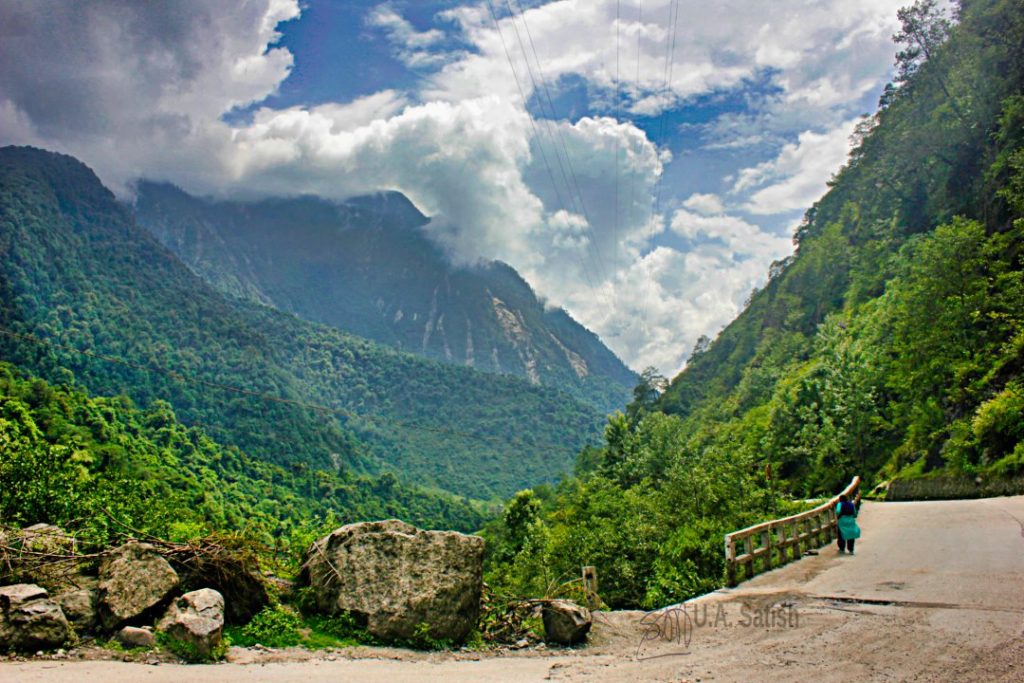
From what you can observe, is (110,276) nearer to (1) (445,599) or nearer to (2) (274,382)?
(2) (274,382)

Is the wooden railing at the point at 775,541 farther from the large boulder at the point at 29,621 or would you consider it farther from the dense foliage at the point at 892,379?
the large boulder at the point at 29,621

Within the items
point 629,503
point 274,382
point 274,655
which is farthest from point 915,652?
point 274,382

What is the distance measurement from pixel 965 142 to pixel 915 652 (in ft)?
162

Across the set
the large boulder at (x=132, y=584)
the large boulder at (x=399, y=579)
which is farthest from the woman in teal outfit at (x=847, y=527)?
the large boulder at (x=132, y=584)

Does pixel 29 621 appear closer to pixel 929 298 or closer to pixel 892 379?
pixel 929 298

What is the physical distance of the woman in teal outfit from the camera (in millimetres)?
15133

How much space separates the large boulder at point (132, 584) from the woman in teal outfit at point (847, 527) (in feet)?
47.0

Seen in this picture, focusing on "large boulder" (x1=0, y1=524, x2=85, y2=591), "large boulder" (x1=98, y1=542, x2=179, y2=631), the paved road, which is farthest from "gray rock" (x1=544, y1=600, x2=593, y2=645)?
"large boulder" (x1=0, y1=524, x2=85, y2=591)

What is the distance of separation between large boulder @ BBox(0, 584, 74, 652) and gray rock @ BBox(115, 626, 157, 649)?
0.56 meters

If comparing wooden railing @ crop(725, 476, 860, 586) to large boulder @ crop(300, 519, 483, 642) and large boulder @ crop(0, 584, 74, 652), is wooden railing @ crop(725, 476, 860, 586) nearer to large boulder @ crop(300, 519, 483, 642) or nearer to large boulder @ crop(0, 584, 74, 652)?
large boulder @ crop(300, 519, 483, 642)

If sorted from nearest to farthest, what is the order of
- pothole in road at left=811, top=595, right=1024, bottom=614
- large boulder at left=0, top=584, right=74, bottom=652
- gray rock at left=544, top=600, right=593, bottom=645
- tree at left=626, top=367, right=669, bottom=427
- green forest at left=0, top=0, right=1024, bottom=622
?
large boulder at left=0, top=584, right=74, bottom=652
pothole in road at left=811, top=595, right=1024, bottom=614
gray rock at left=544, top=600, right=593, bottom=645
green forest at left=0, top=0, right=1024, bottom=622
tree at left=626, top=367, right=669, bottom=427

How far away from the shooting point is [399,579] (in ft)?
31.0

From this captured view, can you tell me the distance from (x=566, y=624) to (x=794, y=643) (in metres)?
3.22

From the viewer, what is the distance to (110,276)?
→ 19838 centimetres
